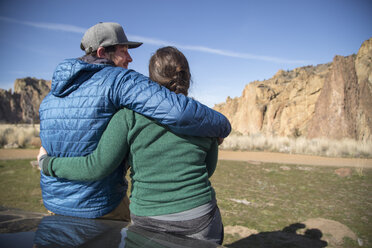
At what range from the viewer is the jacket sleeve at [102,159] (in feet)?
4.04

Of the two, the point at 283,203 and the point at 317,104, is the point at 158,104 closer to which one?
the point at 283,203

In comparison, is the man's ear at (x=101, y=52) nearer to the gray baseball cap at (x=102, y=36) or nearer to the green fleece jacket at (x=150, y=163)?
the gray baseball cap at (x=102, y=36)

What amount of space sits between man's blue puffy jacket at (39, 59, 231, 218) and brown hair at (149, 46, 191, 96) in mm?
173

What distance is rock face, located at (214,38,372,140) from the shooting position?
60.1 ft

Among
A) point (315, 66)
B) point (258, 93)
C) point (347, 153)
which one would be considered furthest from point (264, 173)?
point (315, 66)

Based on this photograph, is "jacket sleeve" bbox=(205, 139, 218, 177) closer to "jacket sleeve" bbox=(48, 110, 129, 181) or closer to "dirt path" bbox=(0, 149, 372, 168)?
"jacket sleeve" bbox=(48, 110, 129, 181)

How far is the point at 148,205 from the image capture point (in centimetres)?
130

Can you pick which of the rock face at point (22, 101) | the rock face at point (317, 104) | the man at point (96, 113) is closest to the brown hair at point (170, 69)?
the man at point (96, 113)

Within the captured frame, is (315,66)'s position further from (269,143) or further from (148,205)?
(148,205)

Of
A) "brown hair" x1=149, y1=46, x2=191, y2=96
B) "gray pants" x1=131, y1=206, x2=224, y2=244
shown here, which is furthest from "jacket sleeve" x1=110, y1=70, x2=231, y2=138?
"gray pants" x1=131, y1=206, x2=224, y2=244

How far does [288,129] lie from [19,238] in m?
28.0

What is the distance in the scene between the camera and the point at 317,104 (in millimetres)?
20719

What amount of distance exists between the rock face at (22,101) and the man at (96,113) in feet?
214

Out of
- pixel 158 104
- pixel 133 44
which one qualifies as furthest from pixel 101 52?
pixel 158 104
